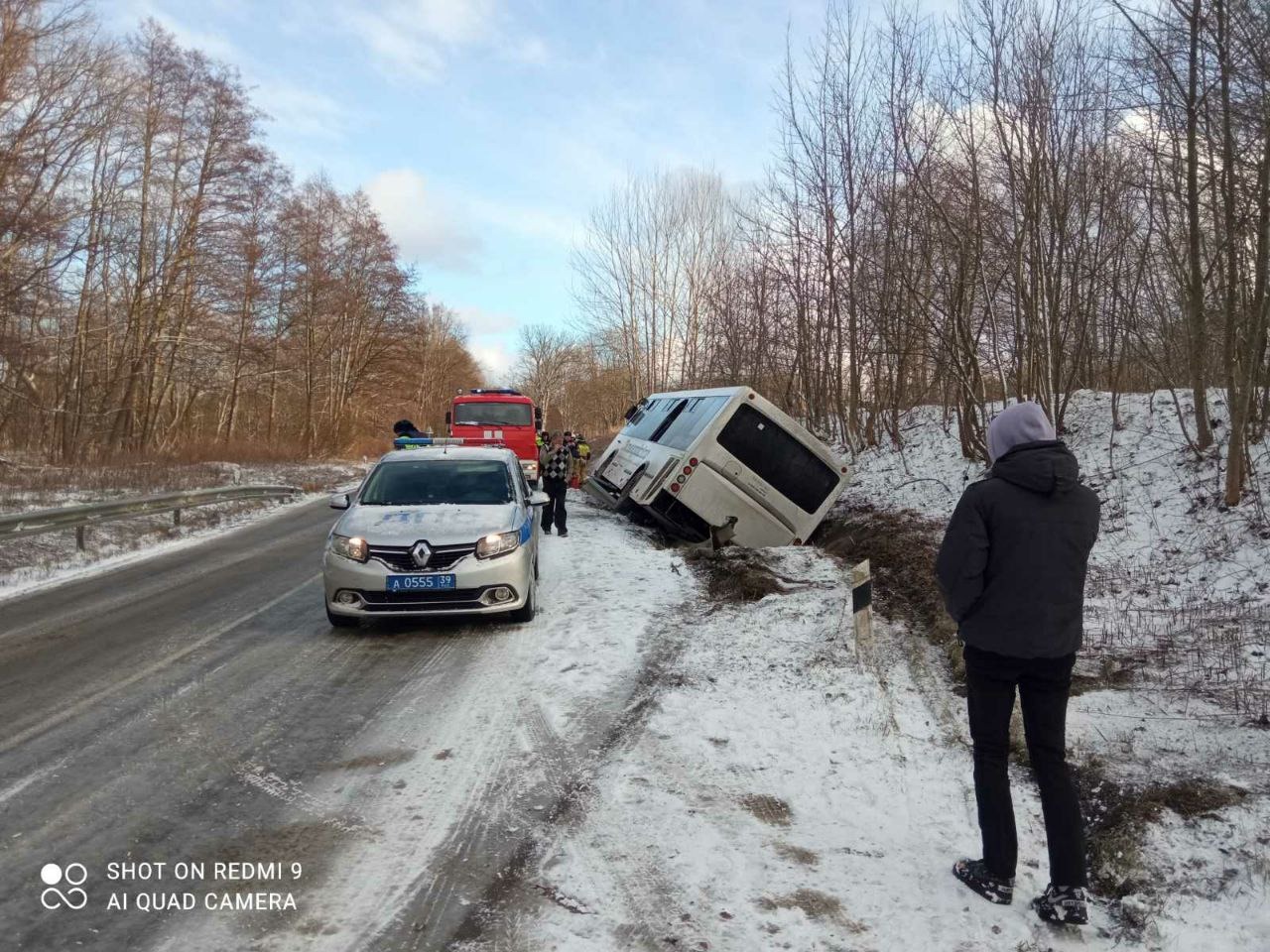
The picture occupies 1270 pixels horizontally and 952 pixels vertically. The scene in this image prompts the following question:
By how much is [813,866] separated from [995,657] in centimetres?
120

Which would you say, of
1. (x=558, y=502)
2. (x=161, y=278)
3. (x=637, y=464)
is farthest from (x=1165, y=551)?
(x=161, y=278)

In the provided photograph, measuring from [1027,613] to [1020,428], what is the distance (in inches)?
29.4

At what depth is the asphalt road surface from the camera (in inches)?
129

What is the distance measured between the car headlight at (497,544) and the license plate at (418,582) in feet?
1.22

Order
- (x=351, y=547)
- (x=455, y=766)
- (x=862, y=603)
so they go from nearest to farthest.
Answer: (x=455, y=766), (x=862, y=603), (x=351, y=547)

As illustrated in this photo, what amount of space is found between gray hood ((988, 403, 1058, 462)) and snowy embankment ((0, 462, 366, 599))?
10690 millimetres

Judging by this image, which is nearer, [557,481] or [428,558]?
[428,558]

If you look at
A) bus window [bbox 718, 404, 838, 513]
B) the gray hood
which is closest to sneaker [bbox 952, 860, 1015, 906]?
the gray hood

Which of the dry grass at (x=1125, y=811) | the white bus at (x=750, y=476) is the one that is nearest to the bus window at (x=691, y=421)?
the white bus at (x=750, y=476)

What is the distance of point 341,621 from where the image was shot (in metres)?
7.69

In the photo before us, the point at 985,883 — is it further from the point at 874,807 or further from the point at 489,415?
the point at 489,415

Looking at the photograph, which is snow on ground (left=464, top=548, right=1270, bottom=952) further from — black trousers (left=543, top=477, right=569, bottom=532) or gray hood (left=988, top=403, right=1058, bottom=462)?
black trousers (left=543, top=477, right=569, bottom=532)

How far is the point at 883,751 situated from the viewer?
482 cm

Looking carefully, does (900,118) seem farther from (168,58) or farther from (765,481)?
(168,58)
